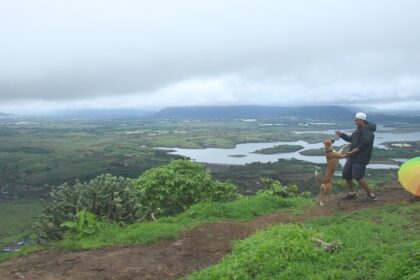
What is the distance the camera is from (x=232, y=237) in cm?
829

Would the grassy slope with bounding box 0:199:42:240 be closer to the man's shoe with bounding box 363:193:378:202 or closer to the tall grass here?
the tall grass

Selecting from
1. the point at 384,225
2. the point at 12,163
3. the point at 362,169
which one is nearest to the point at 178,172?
the point at 362,169

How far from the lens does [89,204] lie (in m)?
9.64

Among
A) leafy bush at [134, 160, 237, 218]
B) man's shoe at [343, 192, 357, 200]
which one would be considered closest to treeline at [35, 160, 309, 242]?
leafy bush at [134, 160, 237, 218]

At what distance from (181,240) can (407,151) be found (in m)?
121

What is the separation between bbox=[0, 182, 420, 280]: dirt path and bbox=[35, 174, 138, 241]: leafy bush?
1404mm

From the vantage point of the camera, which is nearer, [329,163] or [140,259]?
[140,259]

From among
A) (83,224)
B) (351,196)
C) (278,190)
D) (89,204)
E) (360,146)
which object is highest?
(360,146)

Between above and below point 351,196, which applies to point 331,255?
above

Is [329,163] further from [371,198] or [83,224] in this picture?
[83,224]

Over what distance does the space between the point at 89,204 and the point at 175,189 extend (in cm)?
284

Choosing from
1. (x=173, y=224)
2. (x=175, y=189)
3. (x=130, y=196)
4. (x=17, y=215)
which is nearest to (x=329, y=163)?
(x=173, y=224)

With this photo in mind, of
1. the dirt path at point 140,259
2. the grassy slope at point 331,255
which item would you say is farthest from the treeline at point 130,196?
the grassy slope at point 331,255

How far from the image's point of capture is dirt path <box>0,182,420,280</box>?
6.64 meters
